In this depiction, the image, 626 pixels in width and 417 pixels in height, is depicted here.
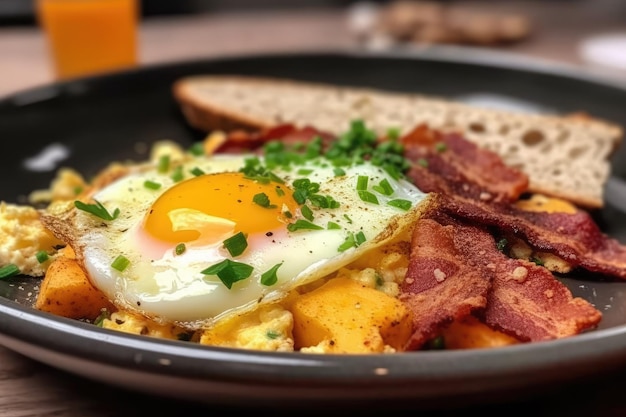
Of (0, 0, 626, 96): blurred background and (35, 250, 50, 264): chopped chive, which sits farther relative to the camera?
(0, 0, 626, 96): blurred background

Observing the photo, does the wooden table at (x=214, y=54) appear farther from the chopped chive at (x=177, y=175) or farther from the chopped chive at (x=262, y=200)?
the chopped chive at (x=177, y=175)

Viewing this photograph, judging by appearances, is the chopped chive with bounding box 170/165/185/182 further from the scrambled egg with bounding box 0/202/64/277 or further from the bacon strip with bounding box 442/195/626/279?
the bacon strip with bounding box 442/195/626/279

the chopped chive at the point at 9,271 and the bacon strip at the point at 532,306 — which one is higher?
the bacon strip at the point at 532,306

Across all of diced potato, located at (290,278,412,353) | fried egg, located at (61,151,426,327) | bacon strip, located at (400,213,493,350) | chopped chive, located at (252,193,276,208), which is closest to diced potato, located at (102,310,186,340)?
fried egg, located at (61,151,426,327)

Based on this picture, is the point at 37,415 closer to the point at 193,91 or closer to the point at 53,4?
the point at 193,91

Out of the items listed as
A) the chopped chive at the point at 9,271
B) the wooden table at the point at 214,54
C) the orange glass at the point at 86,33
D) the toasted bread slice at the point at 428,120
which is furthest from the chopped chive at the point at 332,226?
the orange glass at the point at 86,33

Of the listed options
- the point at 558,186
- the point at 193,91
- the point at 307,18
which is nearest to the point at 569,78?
the point at 558,186
